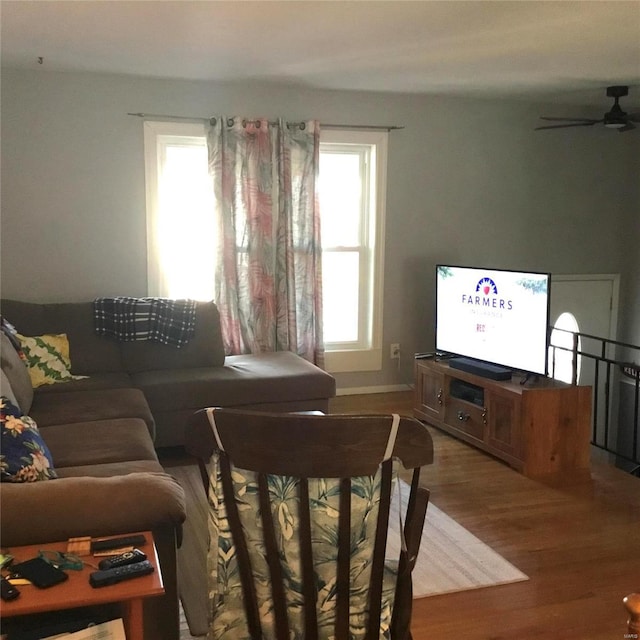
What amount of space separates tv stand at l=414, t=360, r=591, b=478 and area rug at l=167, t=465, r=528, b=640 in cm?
77

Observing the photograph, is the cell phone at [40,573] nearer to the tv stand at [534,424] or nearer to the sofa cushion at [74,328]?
the sofa cushion at [74,328]

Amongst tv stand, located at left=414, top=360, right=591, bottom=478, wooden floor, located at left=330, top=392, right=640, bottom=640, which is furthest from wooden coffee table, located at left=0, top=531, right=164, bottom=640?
tv stand, located at left=414, top=360, right=591, bottom=478

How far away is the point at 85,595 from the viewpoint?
164cm

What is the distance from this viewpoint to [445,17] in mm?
3338

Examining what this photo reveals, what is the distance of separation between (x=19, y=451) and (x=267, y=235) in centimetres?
318

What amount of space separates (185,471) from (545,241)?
3609 millimetres

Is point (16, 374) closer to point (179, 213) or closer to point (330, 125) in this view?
point (179, 213)

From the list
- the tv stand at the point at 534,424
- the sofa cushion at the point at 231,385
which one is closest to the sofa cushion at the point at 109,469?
the sofa cushion at the point at 231,385

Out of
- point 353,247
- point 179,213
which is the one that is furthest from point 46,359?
point 353,247

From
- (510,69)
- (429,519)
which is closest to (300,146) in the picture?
(510,69)

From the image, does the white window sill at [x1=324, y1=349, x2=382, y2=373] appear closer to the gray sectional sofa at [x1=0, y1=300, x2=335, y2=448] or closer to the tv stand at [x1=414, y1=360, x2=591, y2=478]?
the gray sectional sofa at [x1=0, y1=300, x2=335, y2=448]

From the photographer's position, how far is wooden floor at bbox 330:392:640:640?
2521 millimetres

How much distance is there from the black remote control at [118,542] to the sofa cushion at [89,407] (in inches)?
59.7

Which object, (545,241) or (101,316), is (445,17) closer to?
(101,316)
